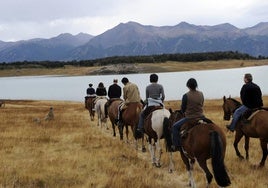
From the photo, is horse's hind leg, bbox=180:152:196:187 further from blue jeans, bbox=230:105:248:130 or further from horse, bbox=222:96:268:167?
Result: blue jeans, bbox=230:105:248:130

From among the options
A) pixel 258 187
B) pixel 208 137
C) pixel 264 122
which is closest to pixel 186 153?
pixel 208 137

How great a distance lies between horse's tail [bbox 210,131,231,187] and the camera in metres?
9.92

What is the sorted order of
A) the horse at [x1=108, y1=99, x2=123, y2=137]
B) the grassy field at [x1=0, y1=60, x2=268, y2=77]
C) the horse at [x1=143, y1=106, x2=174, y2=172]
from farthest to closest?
1. the grassy field at [x1=0, y1=60, x2=268, y2=77]
2. the horse at [x1=108, y1=99, x2=123, y2=137]
3. the horse at [x1=143, y1=106, x2=174, y2=172]

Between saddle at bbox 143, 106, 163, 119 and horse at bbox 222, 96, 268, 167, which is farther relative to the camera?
saddle at bbox 143, 106, 163, 119

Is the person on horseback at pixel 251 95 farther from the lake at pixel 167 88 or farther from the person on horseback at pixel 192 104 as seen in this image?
the lake at pixel 167 88

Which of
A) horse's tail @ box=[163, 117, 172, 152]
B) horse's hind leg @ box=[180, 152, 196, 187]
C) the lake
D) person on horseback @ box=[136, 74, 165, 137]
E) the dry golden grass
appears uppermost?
person on horseback @ box=[136, 74, 165, 137]

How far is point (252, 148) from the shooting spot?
17.8 meters

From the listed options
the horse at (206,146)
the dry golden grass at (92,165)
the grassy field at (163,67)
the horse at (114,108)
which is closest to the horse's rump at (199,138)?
the horse at (206,146)

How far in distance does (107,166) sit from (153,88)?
3.25 meters

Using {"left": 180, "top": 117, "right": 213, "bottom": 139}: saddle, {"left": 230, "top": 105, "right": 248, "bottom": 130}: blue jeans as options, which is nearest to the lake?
{"left": 230, "top": 105, "right": 248, "bottom": 130}: blue jeans

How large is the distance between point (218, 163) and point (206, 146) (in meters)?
0.58

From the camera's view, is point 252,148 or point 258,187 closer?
point 258,187

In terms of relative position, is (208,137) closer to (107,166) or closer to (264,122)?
(264,122)

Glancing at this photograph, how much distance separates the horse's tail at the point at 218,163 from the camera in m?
9.92
